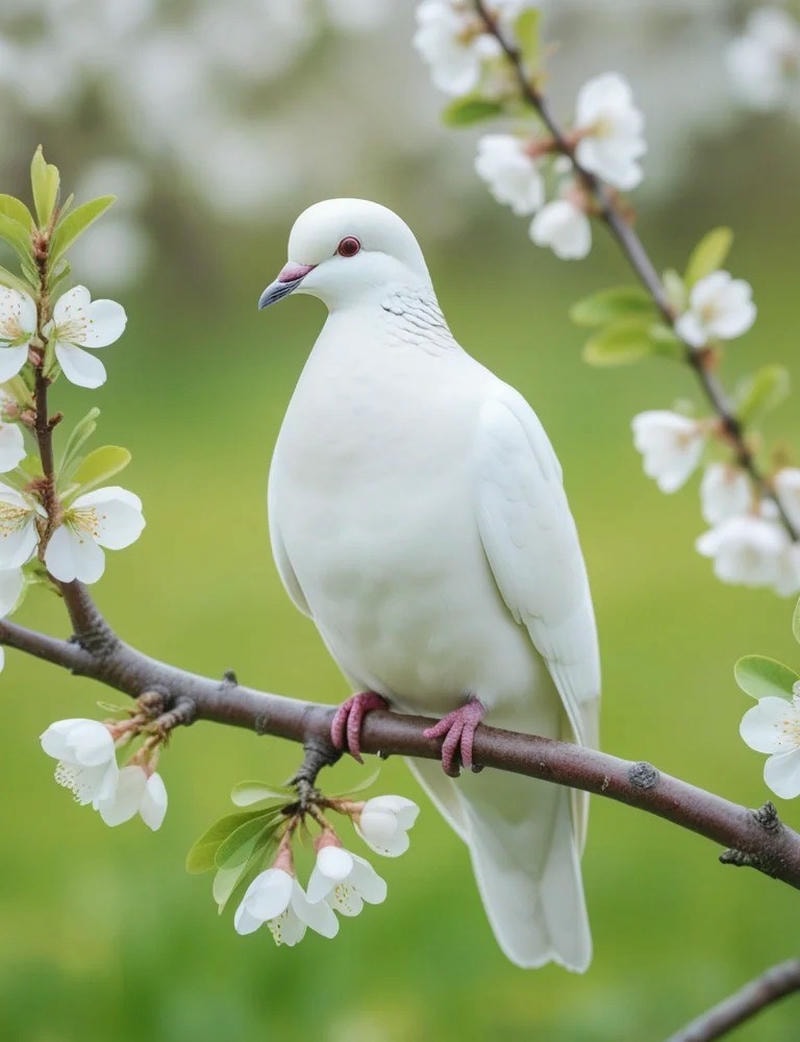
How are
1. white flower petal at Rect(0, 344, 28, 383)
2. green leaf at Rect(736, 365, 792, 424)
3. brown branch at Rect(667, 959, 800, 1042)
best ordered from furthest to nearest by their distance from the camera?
brown branch at Rect(667, 959, 800, 1042)
green leaf at Rect(736, 365, 792, 424)
white flower petal at Rect(0, 344, 28, 383)

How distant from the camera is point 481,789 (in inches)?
29.7

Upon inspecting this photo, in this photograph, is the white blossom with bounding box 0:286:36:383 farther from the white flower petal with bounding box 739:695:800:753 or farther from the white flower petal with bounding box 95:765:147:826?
the white flower petal with bounding box 739:695:800:753

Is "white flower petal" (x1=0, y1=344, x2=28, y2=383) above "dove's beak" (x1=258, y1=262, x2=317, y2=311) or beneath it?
beneath

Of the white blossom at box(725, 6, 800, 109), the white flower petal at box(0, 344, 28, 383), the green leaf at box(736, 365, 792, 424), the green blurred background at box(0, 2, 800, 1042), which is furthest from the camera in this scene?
the green blurred background at box(0, 2, 800, 1042)

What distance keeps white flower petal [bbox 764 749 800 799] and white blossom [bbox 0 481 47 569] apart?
0.29m

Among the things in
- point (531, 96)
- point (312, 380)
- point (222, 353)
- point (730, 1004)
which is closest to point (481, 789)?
point (730, 1004)

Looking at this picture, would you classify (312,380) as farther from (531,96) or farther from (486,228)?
(486,228)

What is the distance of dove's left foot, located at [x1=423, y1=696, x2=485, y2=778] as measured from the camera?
0.60m

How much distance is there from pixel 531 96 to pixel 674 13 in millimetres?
930

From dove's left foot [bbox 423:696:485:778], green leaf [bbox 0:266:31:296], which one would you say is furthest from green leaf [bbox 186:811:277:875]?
green leaf [bbox 0:266:31:296]

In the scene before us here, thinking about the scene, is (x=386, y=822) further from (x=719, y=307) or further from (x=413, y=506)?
(x=719, y=307)

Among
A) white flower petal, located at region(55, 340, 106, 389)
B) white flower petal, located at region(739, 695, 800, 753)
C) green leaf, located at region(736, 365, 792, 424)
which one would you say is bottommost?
white flower petal, located at region(739, 695, 800, 753)

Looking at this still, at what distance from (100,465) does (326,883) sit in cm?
19

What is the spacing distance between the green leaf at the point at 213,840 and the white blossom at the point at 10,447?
0.17 m
